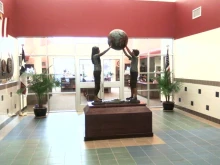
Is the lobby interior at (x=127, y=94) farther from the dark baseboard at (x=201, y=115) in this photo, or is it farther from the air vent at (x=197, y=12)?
the air vent at (x=197, y=12)

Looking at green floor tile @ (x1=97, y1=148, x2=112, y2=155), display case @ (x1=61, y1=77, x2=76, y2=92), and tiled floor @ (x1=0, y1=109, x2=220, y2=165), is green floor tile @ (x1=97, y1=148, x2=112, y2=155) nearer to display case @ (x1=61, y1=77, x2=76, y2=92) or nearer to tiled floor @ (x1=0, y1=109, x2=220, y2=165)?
tiled floor @ (x1=0, y1=109, x2=220, y2=165)

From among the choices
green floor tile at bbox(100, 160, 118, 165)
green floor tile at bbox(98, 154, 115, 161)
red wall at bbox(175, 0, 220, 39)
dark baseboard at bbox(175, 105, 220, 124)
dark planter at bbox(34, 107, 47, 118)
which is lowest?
green floor tile at bbox(100, 160, 118, 165)

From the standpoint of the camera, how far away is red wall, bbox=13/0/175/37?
7340 millimetres

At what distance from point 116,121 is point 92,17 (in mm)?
4183

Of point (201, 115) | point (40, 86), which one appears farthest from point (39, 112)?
point (201, 115)

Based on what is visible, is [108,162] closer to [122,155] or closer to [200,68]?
[122,155]

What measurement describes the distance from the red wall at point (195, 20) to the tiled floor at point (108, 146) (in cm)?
266

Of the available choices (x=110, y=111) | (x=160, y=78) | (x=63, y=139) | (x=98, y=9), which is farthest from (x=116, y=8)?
(x=63, y=139)

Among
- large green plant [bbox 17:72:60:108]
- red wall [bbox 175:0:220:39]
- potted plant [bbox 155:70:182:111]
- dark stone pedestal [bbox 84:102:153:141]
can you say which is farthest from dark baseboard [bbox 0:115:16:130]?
red wall [bbox 175:0:220:39]

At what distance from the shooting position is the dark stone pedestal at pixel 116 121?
15.2ft

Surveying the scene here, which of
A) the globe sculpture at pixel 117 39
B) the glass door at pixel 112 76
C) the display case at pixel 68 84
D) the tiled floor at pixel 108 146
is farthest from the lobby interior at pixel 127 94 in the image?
the globe sculpture at pixel 117 39

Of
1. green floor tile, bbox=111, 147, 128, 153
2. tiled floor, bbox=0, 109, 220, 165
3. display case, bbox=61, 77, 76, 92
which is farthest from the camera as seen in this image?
display case, bbox=61, 77, 76, 92

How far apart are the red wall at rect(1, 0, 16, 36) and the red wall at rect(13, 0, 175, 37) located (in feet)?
0.58

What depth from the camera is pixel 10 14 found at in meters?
6.79
